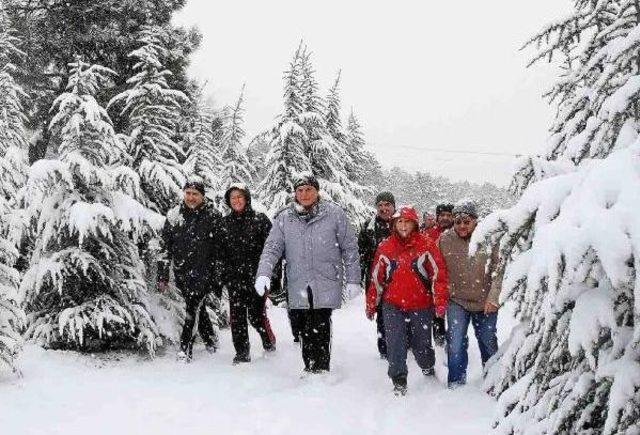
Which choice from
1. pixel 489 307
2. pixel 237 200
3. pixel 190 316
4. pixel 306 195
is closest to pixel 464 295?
pixel 489 307

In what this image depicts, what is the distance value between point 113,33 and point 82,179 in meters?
6.35

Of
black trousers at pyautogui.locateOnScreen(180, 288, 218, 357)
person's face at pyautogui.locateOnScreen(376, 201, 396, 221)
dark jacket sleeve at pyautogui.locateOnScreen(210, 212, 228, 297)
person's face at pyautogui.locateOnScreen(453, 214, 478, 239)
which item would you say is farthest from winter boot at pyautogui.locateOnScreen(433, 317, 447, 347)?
black trousers at pyautogui.locateOnScreen(180, 288, 218, 357)

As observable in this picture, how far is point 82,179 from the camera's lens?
7871mm

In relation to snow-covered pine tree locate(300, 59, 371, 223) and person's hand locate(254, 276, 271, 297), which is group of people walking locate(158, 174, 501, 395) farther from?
snow-covered pine tree locate(300, 59, 371, 223)

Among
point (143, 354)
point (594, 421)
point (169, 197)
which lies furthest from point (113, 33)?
point (594, 421)

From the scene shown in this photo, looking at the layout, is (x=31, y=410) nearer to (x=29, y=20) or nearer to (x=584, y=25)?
(x=584, y=25)

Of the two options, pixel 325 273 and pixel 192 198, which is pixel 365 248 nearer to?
pixel 325 273

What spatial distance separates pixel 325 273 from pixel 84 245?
11.0ft

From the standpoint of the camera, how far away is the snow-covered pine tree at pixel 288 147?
59.9 feet

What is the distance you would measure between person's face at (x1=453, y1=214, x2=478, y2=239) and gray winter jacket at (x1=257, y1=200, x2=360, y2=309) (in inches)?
52.0

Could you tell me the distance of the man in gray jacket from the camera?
23.6ft

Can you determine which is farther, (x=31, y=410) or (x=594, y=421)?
(x=31, y=410)

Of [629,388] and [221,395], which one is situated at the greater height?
[629,388]

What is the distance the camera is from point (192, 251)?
8227 millimetres
